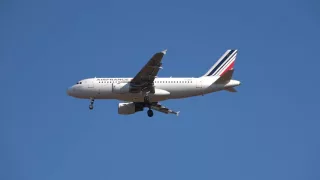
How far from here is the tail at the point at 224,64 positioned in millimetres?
67938

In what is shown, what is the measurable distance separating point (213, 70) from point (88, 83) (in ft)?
45.8

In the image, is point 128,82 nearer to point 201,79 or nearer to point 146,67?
point 146,67

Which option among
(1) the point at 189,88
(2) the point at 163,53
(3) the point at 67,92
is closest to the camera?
(2) the point at 163,53

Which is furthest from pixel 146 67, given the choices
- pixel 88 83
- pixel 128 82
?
pixel 88 83

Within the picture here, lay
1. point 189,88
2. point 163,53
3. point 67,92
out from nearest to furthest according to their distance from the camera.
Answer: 1. point 163,53
2. point 189,88
3. point 67,92

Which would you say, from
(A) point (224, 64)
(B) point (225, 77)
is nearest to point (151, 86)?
(B) point (225, 77)

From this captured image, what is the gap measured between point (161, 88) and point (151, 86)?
48.0 inches

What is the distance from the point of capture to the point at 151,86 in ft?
211

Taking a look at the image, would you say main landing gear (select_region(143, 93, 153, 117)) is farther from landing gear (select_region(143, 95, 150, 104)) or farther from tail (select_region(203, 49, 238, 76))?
tail (select_region(203, 49, 238, 76))

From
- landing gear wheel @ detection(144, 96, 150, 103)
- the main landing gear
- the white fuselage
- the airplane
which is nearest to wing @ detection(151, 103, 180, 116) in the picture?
the main landing gear

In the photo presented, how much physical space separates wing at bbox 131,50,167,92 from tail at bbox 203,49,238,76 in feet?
24.2

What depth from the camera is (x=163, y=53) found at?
59.3m

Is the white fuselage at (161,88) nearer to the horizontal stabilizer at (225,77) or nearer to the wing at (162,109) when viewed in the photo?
the horizontal stabilizer at (225,77)

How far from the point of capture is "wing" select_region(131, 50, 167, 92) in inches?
2386
